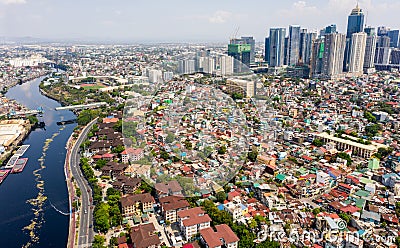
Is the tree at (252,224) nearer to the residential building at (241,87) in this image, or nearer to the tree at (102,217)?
the residential building at (241,87)

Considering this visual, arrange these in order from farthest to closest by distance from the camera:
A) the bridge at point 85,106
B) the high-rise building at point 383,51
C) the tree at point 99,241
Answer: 1. the high-rise building at point 383,51
2. the bridge at point 85,106
3. the tree at point 99,241

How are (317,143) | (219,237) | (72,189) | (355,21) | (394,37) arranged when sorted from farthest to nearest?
(394,37), (355,21), (317,143), (72,189), (219,237)

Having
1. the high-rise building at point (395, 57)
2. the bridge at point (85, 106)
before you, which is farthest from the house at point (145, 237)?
the high-rise building at point (395, 57)

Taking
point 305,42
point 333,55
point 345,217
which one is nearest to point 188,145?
point 345,217

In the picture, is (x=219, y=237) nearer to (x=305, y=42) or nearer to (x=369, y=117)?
(x=369, y=117)

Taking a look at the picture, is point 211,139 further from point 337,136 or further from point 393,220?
point 337,136

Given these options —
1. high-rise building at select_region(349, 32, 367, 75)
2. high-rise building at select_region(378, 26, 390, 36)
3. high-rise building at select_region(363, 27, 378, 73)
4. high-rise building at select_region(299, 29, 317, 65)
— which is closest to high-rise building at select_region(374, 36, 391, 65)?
high-rise building at select_region(363, 27, 378, 73)
